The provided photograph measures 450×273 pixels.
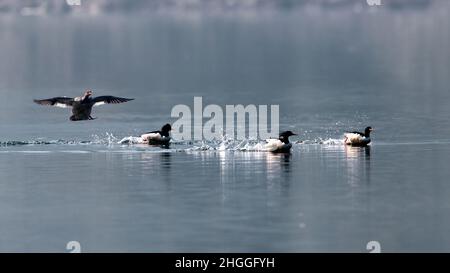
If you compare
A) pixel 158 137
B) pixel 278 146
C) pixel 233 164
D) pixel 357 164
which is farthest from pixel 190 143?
pixel 357 164

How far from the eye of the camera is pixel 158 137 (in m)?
51.5

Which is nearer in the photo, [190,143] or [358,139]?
[358,139]

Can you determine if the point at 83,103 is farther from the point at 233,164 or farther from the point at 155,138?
the point at 233,164

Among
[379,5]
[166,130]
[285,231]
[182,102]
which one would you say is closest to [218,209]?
[285,231]

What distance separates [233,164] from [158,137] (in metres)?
7.22

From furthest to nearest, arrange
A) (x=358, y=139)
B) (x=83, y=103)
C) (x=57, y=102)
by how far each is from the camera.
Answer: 1. (x=83, y=103)
2. (x=57, y=102)
3. (x=358, y=139)

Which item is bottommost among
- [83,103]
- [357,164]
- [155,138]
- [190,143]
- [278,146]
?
[357,164]

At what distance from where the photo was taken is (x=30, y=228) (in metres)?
34.1

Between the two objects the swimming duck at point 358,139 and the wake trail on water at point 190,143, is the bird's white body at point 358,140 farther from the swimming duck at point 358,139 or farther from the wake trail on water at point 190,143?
the wake trail on water at point 190,143

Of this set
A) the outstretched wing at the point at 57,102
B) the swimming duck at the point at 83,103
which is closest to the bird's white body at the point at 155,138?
the swimming duck at the point at 83,103

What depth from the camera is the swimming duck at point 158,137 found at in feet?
169

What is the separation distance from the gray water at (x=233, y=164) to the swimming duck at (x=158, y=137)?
2.13 ft

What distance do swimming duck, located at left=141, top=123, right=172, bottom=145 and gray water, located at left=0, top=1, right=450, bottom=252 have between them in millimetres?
648

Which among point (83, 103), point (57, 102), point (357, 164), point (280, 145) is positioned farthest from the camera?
point (83, 103)
